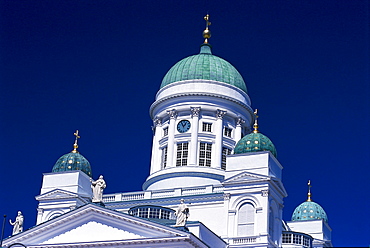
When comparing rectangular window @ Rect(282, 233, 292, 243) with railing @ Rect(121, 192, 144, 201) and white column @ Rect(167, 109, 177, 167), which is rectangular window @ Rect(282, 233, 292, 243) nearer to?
white column @ Rect(167, 109, 177, 167)

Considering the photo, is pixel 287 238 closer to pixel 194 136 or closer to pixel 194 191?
pixel 194 191

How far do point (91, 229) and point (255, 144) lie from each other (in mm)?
15896

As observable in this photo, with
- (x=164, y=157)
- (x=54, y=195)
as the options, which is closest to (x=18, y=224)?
(x=54, y=195)

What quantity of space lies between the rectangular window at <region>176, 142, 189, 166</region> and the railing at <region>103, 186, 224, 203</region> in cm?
517

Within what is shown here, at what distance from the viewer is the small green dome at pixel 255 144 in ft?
195

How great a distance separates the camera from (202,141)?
67312mm

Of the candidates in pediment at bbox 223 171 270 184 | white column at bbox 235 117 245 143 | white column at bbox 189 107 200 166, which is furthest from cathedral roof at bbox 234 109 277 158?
white column at bbox 235 117 245 143

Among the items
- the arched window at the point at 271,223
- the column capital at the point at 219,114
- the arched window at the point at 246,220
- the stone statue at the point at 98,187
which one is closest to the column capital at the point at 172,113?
the column capital at the point at 219,114

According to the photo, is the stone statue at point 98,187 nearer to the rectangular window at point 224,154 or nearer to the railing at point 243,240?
the railing at point 243,240

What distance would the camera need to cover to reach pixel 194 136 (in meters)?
67.1

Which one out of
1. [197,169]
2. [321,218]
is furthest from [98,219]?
[321,218]

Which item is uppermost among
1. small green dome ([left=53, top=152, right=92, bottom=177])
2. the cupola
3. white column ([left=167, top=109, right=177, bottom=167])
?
the cupola

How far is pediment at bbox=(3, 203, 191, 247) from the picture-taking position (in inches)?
1960

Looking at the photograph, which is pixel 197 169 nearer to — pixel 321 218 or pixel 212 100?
pixel 212 100
